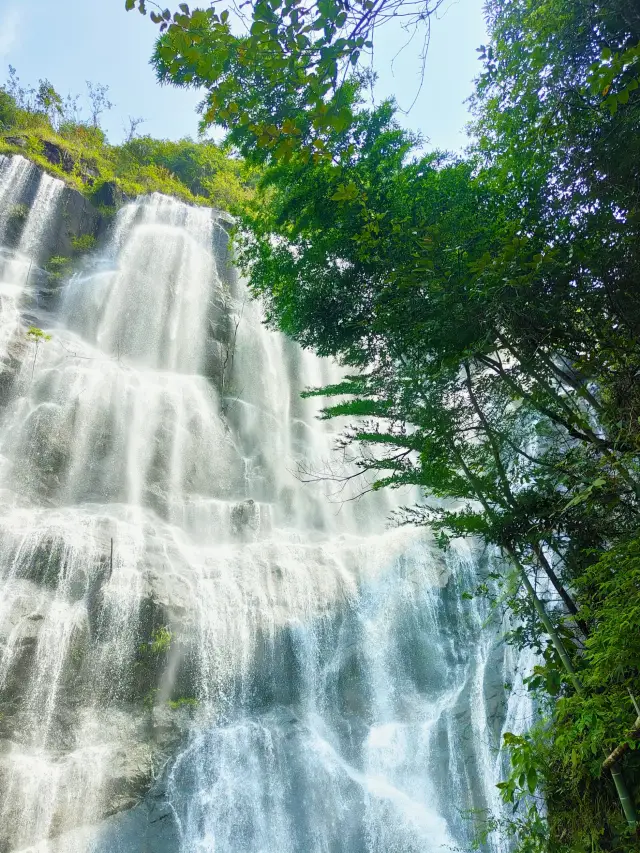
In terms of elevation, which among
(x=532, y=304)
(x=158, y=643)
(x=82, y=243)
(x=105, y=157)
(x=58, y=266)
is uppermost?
(x=105, y=157)

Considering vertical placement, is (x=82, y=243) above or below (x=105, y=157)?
below

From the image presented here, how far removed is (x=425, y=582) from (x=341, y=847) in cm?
521

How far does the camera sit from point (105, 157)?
89.9 feet

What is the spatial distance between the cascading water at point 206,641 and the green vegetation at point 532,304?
5.79 m

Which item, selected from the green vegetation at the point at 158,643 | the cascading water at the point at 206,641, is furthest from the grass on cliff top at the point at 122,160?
the green vegetation at the point at 158,643

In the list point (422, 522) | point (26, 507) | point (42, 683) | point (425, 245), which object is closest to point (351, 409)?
point (422, 522)

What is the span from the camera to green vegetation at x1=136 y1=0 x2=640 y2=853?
2426 millimetres

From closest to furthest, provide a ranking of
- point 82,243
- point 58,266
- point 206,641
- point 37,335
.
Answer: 1. point 206,641
2. point 37,335
3. point 58,266
4. point 82,243

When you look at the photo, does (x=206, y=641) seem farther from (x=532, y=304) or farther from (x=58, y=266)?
(x=58, y=266)

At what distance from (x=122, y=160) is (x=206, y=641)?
25339mm

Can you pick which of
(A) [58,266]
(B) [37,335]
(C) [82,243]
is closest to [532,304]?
(B) [37,335]

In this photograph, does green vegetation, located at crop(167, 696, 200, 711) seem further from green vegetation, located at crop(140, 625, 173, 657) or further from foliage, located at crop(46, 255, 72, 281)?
foliage, located at crop(46, 255, 72, 281)

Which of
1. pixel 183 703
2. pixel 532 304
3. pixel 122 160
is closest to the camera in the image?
→ pixel 532 304

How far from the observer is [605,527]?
3.73m
